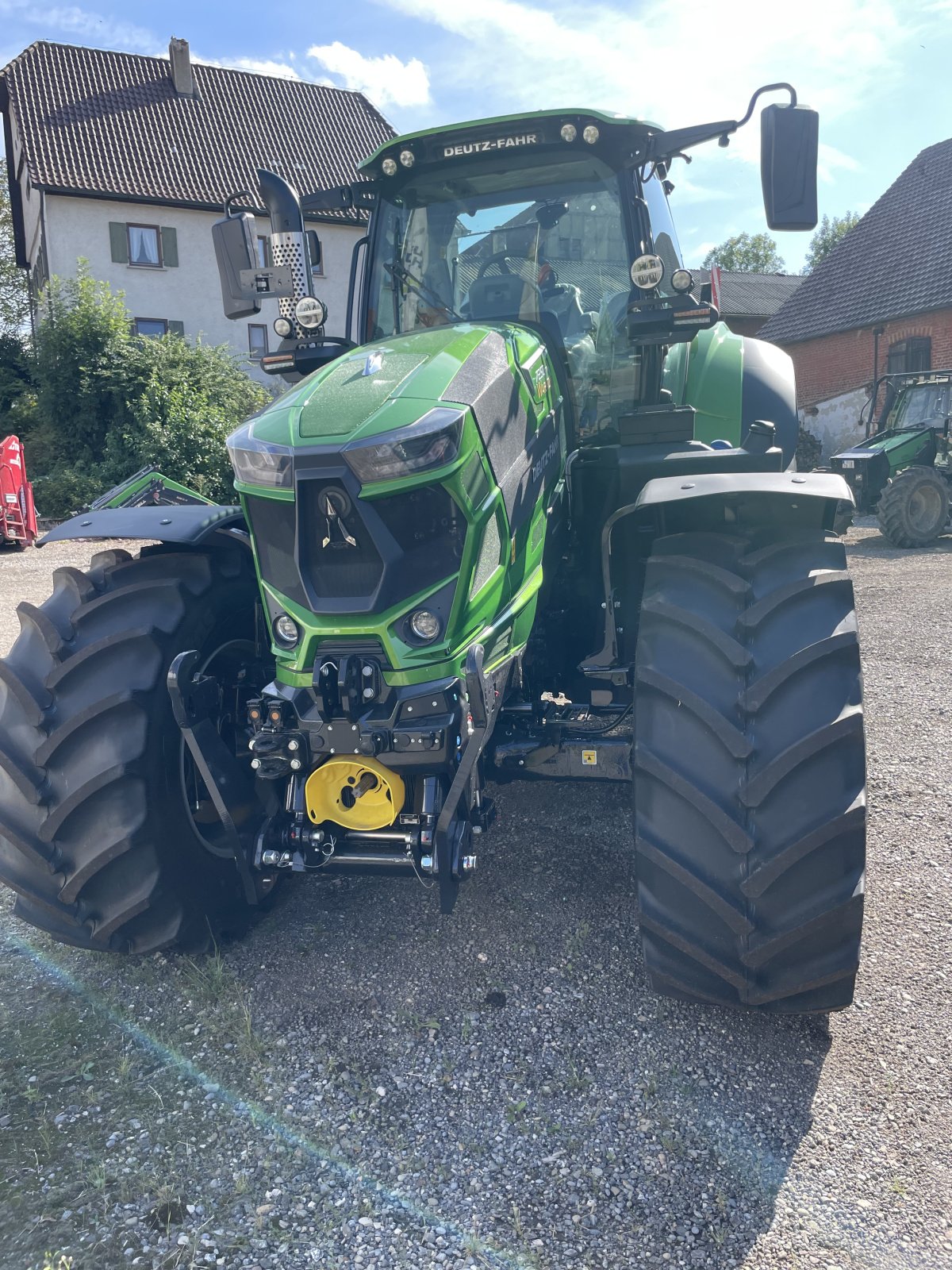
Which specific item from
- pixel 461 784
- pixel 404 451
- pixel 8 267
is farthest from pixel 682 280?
pixel 8 267

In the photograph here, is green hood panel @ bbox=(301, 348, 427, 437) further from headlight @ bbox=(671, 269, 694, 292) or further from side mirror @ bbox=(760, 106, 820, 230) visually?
side mirror @ bbox=(760, 106, 820, 230)

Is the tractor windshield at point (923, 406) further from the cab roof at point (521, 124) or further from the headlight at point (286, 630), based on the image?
the headlight at point (286, 630)

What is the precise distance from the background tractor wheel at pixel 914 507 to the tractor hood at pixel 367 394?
11.6 m

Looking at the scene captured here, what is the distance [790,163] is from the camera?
11.0 ft

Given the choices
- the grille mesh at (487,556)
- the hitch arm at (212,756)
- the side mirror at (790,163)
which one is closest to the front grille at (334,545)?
the grille mesh at (487,556)

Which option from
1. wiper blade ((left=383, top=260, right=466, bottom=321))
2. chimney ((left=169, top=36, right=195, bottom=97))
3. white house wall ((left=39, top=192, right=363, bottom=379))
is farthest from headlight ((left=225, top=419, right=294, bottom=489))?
chimney ((left=169, top=36, right=195, bottom=97))

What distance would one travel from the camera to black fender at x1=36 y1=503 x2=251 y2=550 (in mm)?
3307

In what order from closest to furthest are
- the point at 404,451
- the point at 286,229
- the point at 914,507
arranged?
the point at 404,451 → the point at 286,229 → the point at 914,507

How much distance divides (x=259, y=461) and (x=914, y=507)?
12541 mm

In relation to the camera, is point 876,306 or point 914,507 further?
point 876,306

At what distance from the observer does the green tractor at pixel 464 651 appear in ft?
8.60

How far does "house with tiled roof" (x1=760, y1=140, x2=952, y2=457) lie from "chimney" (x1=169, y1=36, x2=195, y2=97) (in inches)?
718

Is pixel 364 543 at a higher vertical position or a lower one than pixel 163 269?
lower

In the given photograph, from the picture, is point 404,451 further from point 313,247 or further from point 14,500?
point 14,500
